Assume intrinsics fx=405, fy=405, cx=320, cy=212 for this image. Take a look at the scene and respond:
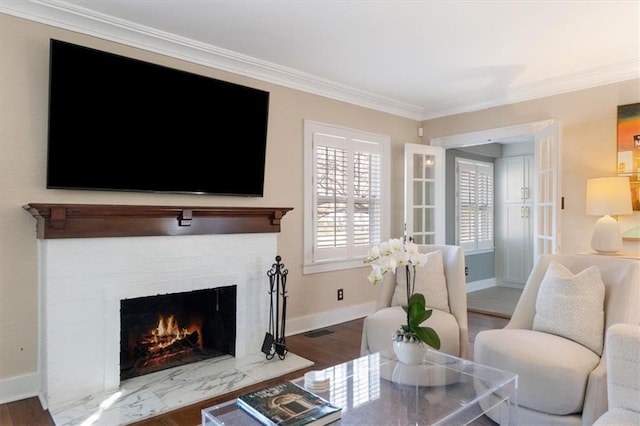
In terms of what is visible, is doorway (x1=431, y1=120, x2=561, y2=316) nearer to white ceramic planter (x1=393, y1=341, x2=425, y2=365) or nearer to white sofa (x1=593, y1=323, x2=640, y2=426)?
white ceramic planter (x1=393, y1=341, x2=425, y2=365)

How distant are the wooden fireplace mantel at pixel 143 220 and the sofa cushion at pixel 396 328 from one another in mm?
1263

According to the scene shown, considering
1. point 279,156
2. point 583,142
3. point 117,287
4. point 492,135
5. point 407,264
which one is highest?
point 492,135

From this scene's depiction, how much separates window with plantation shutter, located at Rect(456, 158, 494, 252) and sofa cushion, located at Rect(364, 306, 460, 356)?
3.56 m

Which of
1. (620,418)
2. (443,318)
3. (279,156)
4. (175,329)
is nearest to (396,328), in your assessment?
(443,318)

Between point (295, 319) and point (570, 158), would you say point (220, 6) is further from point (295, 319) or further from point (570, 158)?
point (570, 158)

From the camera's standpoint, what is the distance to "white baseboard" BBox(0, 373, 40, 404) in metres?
2.53

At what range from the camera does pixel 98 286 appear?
2.67 m

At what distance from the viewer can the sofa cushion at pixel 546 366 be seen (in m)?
1.87

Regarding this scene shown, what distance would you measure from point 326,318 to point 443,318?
1679 mm

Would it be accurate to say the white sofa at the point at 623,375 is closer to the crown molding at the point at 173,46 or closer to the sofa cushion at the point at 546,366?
the sofa cushion at the point at 546,366

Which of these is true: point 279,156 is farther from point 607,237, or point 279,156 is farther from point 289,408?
point 607,237

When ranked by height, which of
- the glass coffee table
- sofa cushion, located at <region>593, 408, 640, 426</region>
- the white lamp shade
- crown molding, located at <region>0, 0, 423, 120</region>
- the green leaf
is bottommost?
the glass coffee table

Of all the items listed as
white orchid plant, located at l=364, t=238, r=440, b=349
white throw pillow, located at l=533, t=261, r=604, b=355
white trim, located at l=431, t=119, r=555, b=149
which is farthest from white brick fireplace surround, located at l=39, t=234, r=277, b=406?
white trim, located at l=431, t=119, r=555, b=149

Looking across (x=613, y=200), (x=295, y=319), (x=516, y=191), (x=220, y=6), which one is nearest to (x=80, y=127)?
(x=220, y=6)
